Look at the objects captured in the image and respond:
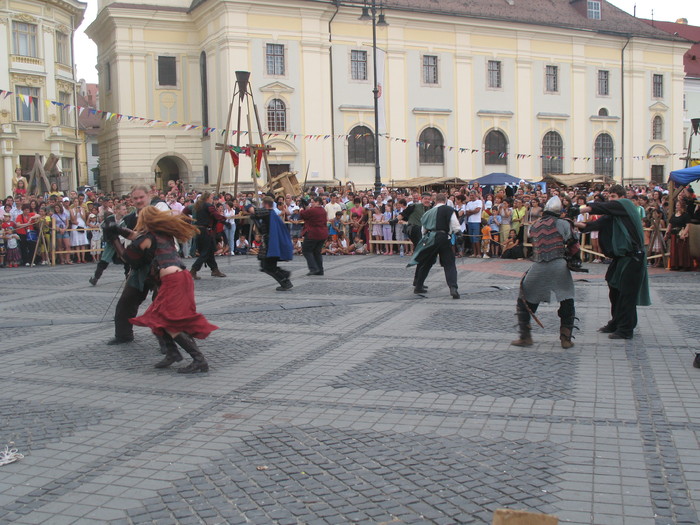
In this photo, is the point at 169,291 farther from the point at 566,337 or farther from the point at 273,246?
the point at 273,246

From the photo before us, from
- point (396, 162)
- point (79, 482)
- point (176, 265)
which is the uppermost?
point (396, 162)

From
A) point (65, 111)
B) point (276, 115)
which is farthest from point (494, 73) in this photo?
point (65, 111)

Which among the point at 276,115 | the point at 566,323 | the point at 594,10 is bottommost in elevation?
the point at 566,323

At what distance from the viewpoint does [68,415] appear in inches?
233

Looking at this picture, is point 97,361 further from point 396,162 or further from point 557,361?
point 396,162

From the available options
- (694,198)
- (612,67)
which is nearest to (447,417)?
(694,198)

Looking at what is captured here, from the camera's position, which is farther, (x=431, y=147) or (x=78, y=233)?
(x=431, y=147)

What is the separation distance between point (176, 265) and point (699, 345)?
217 inches

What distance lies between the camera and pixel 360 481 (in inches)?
177

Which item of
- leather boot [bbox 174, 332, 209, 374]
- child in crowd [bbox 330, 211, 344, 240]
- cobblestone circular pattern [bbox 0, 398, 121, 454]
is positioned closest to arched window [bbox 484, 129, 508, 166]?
child in crowd [bbox 330, 211, 344, 240]

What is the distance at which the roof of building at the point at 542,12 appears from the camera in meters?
45.3

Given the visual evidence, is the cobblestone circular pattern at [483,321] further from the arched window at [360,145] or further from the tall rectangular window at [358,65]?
the tall rectangular window at [358,65]

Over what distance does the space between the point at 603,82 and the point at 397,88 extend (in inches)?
617

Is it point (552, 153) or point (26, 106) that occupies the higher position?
point (26, 106)
